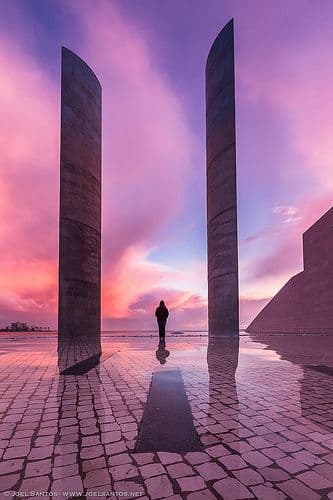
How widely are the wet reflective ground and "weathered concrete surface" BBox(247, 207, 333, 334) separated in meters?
24.5

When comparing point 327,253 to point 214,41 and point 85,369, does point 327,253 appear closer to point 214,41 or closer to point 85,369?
point 214,41

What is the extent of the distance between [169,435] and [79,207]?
19.7 m

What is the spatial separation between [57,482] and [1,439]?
3.68 feet

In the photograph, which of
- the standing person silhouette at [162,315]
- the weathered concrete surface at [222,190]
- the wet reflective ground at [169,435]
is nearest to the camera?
the wet reflective ground at [169,435]

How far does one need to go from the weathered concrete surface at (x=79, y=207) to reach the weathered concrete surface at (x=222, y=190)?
23.5ft

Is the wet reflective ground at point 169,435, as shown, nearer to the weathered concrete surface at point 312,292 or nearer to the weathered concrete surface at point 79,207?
the weathered concrete surface at point 79,207

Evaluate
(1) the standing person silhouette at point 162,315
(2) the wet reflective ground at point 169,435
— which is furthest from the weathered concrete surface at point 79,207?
(2) the wet reflective ground at point 169,435

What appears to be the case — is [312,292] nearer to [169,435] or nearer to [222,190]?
[222,190]

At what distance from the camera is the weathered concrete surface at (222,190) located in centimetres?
2102

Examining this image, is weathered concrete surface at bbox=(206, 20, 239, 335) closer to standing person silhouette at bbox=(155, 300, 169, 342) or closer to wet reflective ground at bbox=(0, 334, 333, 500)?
standing person silhouette at bbox=(155, 300, 169, 342)

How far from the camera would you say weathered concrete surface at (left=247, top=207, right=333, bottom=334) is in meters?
28.6

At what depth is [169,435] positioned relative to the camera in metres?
3.28

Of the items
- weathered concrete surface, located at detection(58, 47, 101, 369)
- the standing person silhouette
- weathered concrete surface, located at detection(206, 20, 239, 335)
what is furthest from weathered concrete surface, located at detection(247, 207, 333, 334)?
weathered concrete surface, located at detection(58, 47, 101, 369)

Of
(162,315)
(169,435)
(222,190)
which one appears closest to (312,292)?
(222,190)
